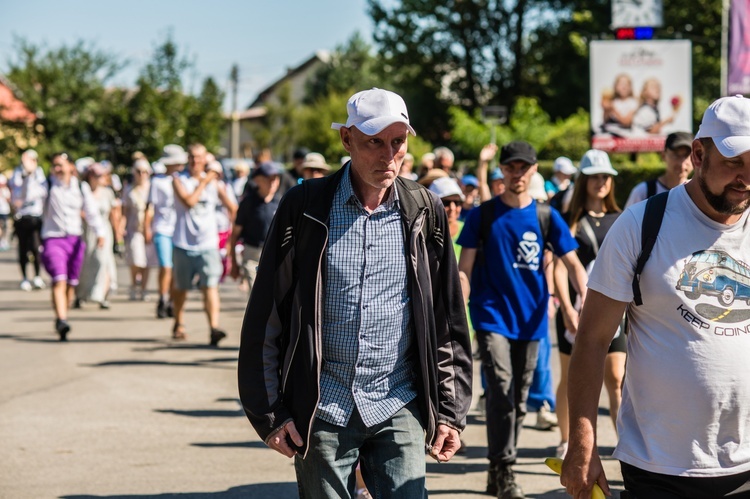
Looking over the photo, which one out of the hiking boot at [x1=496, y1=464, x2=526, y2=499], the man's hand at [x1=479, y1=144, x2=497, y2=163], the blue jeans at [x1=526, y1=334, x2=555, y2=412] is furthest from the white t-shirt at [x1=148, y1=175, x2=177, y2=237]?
the hiking boot at [x1=496, y1=464, x2=526, y2=499]

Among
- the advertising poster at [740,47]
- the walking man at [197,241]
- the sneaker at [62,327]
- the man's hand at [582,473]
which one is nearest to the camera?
the man's hand at [582,473]

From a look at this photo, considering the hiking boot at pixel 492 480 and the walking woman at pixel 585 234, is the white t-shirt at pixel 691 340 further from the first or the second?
the walking woman at pixel 585 234

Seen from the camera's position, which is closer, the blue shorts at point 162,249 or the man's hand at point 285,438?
the man's hand at point 285,438

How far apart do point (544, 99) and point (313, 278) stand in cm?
5528

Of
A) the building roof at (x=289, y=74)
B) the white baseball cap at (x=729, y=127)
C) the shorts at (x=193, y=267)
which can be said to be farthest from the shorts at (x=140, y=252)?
the building roof at (x=289, y=74)

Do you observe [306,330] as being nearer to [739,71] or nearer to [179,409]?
[179,409]

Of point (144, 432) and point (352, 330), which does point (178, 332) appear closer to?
point (144, 432)

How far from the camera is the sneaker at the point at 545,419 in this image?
28.1ft

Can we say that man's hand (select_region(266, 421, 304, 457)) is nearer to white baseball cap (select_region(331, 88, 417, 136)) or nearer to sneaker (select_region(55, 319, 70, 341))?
white baseball cap (select_region(331, 88, 417, 136))

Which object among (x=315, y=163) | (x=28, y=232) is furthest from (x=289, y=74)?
(x=315, y=163)

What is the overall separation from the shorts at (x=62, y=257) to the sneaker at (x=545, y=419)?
6.28 meters

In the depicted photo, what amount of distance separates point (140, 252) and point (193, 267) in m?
4.58

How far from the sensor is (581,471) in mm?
→ 3447

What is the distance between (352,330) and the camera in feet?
12.7
